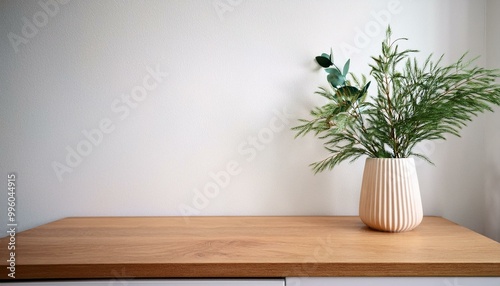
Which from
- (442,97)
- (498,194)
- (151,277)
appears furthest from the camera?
(498,194)

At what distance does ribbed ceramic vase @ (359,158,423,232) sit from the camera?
887mm

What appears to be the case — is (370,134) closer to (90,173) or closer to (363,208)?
(363,208)

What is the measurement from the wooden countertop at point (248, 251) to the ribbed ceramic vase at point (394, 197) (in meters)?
0.03

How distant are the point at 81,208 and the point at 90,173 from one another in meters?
0.13

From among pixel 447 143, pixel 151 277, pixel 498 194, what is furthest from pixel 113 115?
pixel 498 194

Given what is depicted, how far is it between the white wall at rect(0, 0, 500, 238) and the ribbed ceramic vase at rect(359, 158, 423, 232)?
0.83ft

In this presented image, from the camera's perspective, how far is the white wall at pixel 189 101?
3.79 ft

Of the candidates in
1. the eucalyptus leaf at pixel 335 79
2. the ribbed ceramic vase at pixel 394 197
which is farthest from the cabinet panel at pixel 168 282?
the eucalyptus leaf at pixel 335 79

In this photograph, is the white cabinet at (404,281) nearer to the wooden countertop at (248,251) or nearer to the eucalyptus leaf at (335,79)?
the wooden countertop at (248,251)

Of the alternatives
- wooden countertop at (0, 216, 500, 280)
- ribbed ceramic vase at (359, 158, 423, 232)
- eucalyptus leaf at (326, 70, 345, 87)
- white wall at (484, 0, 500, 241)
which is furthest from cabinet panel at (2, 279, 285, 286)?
white wall at (484, 0, 500, 241)

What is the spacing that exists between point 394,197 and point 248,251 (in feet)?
1.47

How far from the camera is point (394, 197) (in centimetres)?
89

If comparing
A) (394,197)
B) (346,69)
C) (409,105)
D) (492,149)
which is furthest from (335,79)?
(492,149)

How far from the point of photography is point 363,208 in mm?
939
